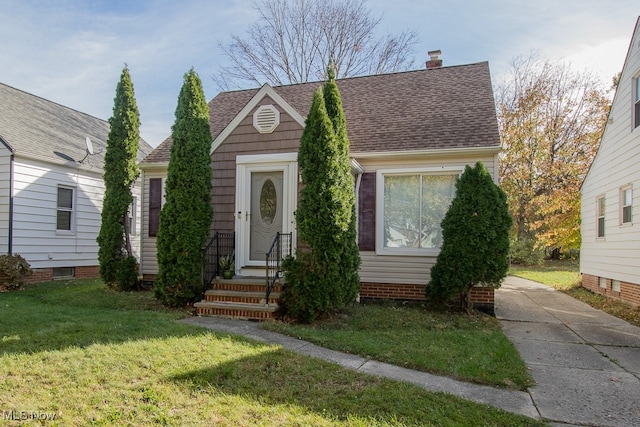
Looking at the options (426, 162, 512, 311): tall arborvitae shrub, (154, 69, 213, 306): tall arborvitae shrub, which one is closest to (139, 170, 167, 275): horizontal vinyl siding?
(154, 69, 213, 306): tall arborvitae shrub

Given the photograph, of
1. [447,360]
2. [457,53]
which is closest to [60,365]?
[447,360]

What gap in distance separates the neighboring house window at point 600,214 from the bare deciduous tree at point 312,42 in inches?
526

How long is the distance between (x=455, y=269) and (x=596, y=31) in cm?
744

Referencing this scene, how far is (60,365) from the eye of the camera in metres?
3.97

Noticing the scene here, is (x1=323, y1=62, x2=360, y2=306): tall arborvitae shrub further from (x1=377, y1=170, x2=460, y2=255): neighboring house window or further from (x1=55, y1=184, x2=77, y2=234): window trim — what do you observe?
(x1=55, y1=184, x2=77, y2=234): window trim

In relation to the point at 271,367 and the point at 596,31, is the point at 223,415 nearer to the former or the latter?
the point at 271,367

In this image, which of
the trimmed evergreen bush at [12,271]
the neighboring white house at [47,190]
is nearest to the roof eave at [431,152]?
the trimmed evergreen bush at [12,271]

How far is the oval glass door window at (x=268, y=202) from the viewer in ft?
26.3

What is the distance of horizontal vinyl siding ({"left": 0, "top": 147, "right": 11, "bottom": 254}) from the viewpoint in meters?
10.4

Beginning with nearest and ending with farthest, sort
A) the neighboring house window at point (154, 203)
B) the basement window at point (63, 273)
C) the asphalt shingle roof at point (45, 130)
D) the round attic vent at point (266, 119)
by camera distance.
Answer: the round attic vent at point (266, 119)
the neighboring house window at point (154, 203)
the asphalt shingle roof at point (45, 130)
the basement window at point (63, 273)

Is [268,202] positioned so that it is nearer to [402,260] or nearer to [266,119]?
[266,119]

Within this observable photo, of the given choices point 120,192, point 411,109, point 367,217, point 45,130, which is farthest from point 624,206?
point 45,130

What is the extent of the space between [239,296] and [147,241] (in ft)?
14.6
